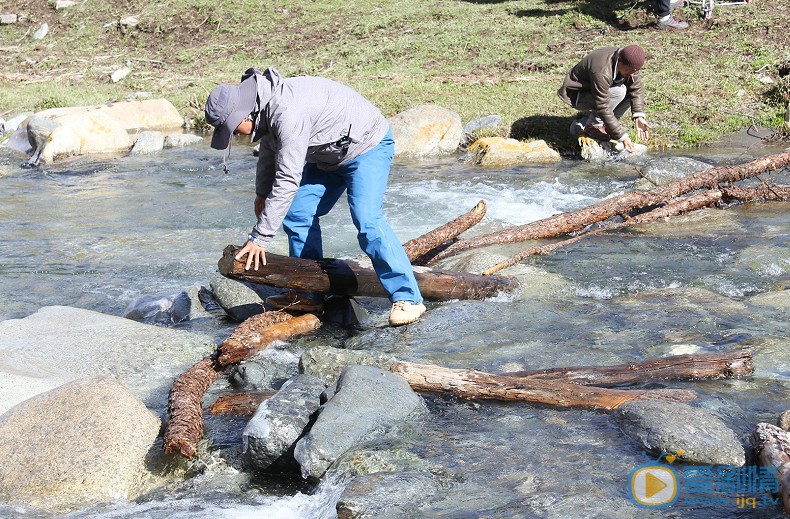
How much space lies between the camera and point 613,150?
11523 millimetres

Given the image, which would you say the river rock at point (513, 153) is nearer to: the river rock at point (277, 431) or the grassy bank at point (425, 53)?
the grassy bank at point (425, 53)

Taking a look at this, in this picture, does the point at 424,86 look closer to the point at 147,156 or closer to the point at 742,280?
the point at 147,156

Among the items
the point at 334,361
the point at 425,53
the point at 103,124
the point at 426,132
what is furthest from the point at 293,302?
the point at 425,53

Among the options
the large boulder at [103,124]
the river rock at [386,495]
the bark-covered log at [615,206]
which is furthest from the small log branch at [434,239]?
the large boulder at [103,124]

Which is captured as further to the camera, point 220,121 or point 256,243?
point 256,243

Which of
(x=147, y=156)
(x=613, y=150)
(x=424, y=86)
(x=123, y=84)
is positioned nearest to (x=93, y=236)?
(x=147, y=156)

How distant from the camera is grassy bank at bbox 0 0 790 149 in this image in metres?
13.3

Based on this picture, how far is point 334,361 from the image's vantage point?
15.2 ft

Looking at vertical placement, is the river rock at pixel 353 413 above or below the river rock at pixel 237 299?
above

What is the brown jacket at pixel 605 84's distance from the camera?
10.8 meters

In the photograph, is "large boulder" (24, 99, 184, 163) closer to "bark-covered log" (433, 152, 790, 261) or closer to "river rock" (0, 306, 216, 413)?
"river rock" (0, 306, 216, 413)

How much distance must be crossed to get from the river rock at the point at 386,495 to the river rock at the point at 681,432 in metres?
1.09

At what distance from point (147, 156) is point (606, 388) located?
11866 mm

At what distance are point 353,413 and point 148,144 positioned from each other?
11.9 metres
